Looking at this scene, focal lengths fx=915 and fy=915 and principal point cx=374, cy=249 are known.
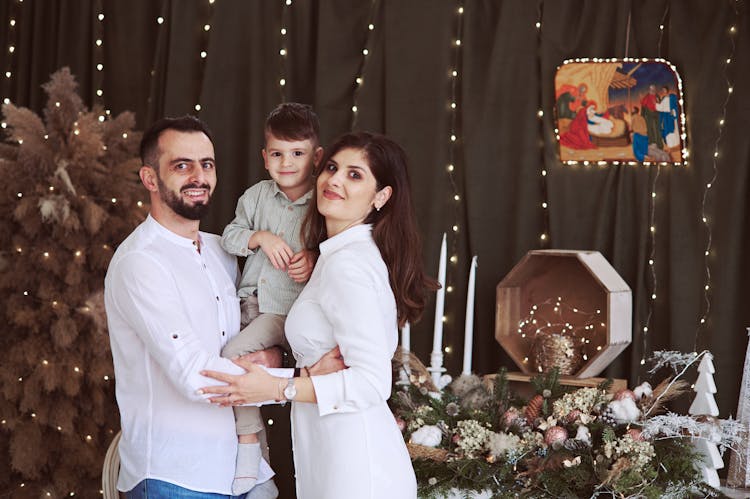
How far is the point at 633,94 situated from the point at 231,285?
1.93m

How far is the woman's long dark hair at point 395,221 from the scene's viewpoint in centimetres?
206

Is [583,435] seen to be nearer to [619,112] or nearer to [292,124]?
[292,124]

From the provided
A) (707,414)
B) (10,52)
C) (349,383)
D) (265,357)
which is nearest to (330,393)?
(349,383)

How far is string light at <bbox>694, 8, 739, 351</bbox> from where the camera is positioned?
3.44m

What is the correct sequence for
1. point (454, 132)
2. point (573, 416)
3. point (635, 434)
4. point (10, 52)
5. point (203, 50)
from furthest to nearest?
point (10, 52), point (203, 50), point (454, 132), point (573, 416), point (635, 434)

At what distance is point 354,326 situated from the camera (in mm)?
1912

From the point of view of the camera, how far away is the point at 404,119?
12.5ft

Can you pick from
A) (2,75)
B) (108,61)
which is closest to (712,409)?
(108,61)

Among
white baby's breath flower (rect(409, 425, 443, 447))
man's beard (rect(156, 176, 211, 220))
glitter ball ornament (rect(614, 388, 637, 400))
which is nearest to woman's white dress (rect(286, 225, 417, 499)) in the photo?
man's beard (rect(156, 176, 211, 220))

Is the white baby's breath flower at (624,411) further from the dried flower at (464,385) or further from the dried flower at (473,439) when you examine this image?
the dried flower at (464,385)

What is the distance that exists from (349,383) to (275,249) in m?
0.46

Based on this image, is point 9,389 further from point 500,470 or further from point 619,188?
point 619,188

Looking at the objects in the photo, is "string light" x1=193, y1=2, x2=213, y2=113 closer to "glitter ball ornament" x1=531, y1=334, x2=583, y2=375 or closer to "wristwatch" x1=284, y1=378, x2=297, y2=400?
"glitter ball ornament" x1=531, y1=334, x2=583, y2=375

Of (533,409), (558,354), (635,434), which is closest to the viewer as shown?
(635,434)
